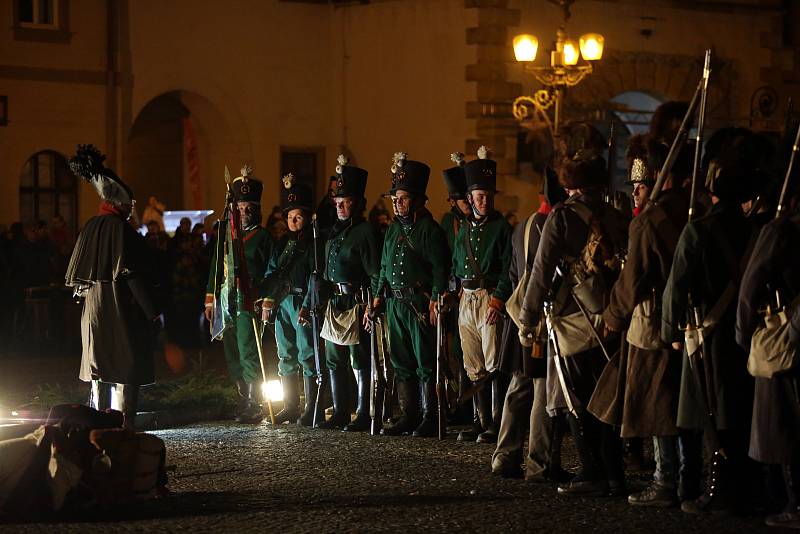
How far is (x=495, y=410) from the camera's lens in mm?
12109

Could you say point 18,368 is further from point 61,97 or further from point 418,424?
point 61,97

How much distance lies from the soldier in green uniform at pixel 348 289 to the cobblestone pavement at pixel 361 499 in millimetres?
1060

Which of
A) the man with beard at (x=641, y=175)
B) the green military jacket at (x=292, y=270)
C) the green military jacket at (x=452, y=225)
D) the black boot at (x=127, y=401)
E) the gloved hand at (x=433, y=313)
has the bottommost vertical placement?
the black boot at (x=127, y=401)

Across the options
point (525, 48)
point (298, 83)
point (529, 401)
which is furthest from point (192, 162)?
point (529, 401)

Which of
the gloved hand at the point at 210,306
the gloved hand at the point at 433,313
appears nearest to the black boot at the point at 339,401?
the gloved hand at the point at 433,313

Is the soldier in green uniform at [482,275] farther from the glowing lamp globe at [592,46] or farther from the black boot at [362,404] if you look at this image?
the glowing lamp globe at [592,46]

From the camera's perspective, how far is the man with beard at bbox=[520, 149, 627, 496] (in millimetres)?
9414

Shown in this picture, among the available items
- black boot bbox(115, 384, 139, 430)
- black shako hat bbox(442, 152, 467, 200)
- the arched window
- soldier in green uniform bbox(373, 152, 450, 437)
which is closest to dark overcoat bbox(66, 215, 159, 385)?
black boot bbox(115, 384, 139, 430)

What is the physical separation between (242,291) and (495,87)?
43.0ft

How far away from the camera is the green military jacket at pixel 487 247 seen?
12.1 metres

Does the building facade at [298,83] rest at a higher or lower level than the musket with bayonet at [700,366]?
higher

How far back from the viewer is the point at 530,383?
10.3m

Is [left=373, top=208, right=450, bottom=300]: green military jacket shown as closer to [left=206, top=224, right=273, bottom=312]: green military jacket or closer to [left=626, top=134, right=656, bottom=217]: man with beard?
[left=206, top=224, right=273, bottom=312]: green military jacket

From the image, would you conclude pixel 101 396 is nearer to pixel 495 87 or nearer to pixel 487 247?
pixel 487 247
